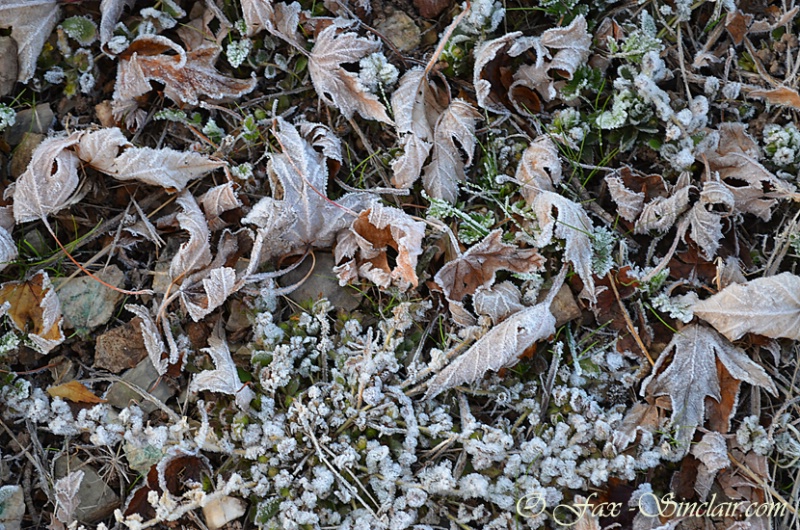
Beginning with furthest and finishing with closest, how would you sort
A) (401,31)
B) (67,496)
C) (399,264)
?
1. (401,31)
2. (399,264)
3. (67,496)

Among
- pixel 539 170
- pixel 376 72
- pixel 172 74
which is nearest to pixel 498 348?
pixel 539 170

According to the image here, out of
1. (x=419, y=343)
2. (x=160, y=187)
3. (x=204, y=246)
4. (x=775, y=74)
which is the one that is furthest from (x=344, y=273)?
(x=775, y=74)

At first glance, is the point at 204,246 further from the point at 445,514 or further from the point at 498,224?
the point at 445,514

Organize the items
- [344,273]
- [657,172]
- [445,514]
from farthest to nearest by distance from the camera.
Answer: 1. [657,172]
2. [344,273]
3. [445,514]

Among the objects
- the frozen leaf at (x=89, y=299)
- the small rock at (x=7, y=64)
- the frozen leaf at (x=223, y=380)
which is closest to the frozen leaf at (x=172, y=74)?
the small rock at (x=7, y=64)

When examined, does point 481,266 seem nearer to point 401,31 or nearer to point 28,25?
point 401,31

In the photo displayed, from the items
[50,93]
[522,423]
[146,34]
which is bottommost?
[522,423]
